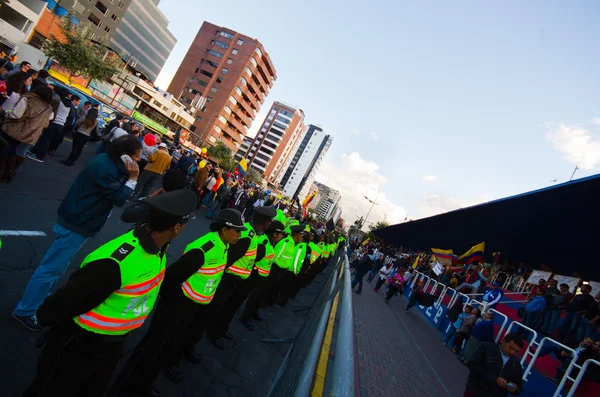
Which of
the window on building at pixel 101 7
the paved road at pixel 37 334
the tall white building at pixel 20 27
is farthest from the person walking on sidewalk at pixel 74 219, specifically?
the window on building at pixel 101 7

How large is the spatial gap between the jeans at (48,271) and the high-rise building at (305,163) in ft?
503

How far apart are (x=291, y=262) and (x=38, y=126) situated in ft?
16.9

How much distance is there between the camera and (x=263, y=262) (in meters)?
4.98

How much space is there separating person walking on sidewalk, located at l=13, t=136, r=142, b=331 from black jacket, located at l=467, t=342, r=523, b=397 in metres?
4.77

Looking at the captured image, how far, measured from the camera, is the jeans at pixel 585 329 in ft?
23.4

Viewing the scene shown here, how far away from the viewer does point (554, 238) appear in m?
11.7

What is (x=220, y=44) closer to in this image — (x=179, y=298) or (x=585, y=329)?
(x=585, y=329)

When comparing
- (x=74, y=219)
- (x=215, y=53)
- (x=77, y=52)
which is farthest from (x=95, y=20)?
(x=74, y=219)

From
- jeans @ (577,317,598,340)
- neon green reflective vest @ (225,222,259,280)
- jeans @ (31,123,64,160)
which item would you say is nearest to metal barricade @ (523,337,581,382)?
jeans @ (577,317,598,340)

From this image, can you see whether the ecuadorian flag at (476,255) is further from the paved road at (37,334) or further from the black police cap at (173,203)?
the black police cap at (173,203)

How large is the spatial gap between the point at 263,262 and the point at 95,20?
3027 inches

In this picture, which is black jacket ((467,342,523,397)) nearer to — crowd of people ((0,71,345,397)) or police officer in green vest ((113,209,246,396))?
crowd of people ((0,71,345,397))

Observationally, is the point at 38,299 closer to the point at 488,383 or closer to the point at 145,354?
the point at 145,354

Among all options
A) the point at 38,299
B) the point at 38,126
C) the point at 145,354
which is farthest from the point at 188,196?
the point at 38,126
